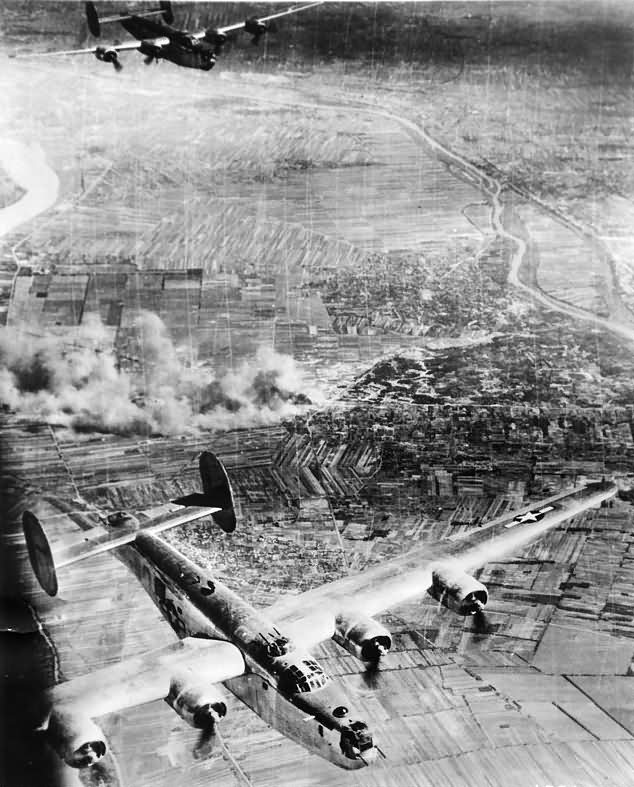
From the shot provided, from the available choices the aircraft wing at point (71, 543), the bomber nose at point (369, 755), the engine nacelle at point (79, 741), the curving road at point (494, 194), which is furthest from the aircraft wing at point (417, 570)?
the engine nacelle at point (79, 741)

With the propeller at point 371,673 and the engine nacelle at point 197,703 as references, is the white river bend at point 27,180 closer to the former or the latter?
the engine nacelle at point 197,703

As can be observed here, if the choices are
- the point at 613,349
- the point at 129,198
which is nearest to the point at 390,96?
the point at 129,198

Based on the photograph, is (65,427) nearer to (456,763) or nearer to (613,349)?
(456,763)

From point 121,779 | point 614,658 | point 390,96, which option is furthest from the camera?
point 390,96

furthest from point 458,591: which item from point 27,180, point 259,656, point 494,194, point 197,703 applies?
point 27,180

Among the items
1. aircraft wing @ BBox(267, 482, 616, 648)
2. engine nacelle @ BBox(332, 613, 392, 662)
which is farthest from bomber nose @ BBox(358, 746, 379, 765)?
aircraft wing @ BBox(267, 482, 616, 648)

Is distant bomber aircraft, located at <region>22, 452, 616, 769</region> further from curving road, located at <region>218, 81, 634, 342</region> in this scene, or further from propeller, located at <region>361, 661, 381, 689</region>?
curving road, located at <region>218, 81, 634, 342</region>
